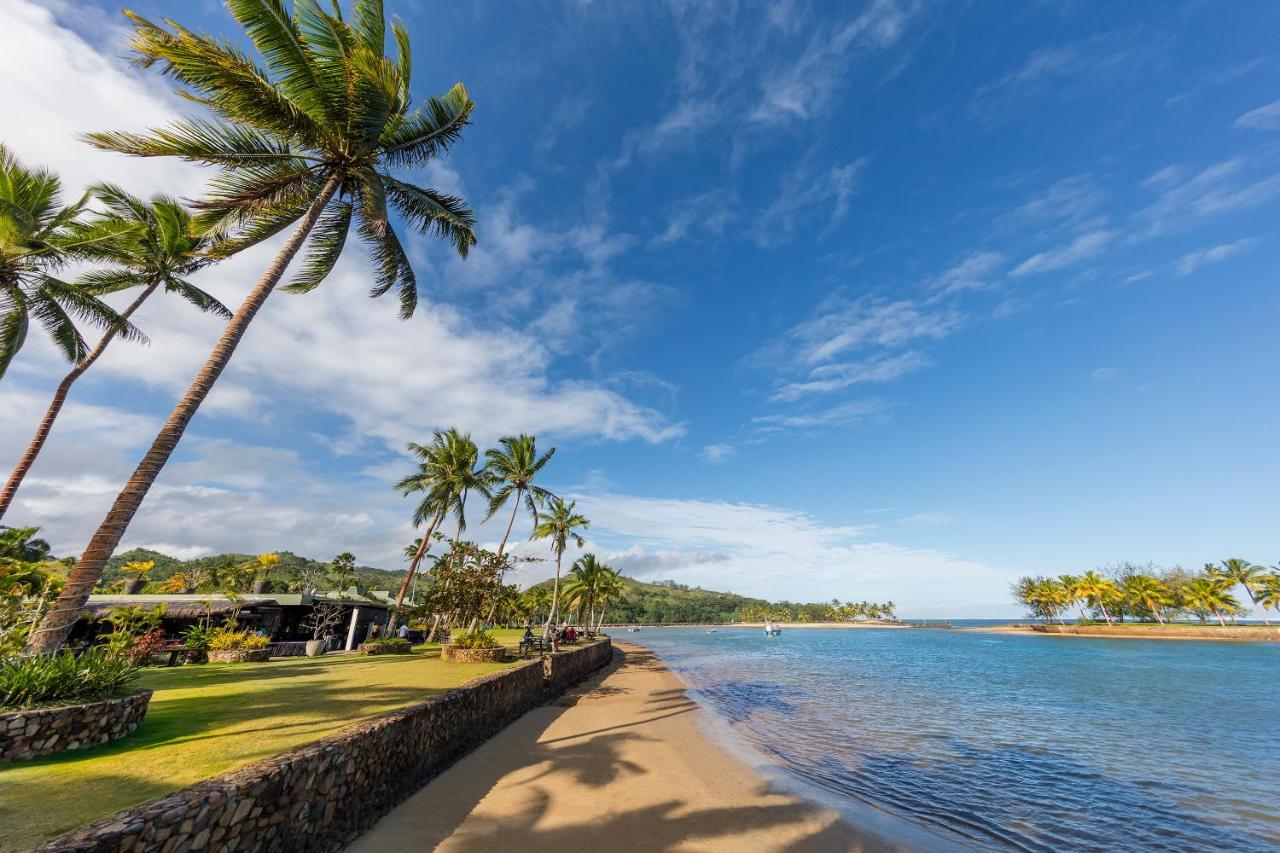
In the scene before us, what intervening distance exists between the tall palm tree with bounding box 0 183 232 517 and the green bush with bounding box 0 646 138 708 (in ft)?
38.5

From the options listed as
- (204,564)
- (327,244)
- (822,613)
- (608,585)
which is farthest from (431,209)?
(822,613)

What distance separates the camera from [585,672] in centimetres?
2844

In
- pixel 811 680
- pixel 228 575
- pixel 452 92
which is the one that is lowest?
pixel 811 680

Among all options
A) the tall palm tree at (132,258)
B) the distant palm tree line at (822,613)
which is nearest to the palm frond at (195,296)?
the tall palm tree at (132,258)

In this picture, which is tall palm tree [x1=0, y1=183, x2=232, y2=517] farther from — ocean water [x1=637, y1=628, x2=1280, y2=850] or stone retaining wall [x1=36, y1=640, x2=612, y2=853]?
ocean water [x1=637, y1=628, x2=1280, y2=850]

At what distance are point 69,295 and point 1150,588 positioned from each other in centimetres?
12942

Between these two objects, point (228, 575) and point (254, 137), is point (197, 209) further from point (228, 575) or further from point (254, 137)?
point (228, 575)

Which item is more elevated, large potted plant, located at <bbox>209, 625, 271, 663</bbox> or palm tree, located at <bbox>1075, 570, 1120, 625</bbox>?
palm tree, located at <bbox>1075, 570, 1120, 625</bbox>

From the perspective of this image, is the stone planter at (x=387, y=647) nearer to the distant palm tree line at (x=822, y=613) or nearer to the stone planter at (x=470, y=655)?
the stone planter at (x=470, y=655)

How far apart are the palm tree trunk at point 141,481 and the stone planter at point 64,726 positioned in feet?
3.09

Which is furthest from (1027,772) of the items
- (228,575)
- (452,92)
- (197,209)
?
(228,575)

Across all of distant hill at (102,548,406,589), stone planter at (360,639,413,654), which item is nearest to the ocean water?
stone planter at (360,639,413,654)

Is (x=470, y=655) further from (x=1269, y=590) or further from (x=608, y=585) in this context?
(x=1269, y=590)

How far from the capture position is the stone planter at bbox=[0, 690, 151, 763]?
6156 mm
